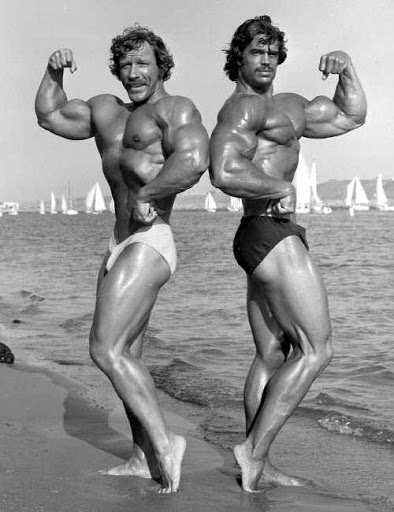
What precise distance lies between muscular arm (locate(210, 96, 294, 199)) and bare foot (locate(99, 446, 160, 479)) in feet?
4.84

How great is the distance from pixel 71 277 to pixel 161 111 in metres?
21.0

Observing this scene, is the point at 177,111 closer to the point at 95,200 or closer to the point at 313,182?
the point at 313,182

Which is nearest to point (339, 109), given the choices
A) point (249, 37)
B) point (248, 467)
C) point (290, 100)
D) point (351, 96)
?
point (351, 96)

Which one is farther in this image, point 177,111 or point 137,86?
point 137,86

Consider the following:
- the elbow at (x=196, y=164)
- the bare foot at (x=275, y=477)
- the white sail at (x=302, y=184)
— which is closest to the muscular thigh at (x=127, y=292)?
the elbow at (x=196, y=164)

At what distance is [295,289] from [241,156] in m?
0.71

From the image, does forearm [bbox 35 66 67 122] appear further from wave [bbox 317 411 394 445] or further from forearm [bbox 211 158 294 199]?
wave [bbox 317 411 394 445]

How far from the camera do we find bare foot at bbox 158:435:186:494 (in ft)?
15.3

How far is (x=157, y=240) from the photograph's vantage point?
15.3 ft

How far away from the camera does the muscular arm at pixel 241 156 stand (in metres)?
4.59

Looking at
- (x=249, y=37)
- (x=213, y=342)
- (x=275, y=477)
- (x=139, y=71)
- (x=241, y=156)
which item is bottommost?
(x=213, y=342)

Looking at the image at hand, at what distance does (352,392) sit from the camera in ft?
29.0

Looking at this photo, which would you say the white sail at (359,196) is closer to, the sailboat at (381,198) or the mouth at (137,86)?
the sailboat at (381,198)

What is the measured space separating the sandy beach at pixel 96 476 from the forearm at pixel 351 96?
2035 mm
